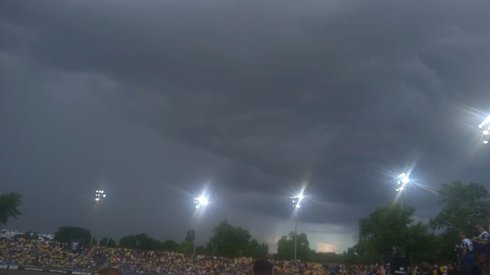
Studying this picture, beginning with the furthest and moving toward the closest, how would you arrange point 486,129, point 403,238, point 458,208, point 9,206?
1. point 9,206
2. point 458,208
3. point 403,238
4. point 486,129

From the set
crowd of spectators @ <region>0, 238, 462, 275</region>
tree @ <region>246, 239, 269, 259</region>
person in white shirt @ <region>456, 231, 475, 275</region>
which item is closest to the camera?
person in white shirt @ <region>456, 231, 475, 275</region>

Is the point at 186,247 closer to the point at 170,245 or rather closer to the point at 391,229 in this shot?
the point at 170,245

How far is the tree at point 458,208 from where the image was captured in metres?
55.8

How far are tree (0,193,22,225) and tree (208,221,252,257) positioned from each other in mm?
46831

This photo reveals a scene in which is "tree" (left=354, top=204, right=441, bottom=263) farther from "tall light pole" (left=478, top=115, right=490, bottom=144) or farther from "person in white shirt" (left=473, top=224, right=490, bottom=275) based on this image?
"person in white shirt" (left=473, top=224, right=490, bottom=275)

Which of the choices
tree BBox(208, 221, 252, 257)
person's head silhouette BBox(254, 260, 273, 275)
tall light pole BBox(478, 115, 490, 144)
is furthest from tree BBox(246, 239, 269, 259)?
person's head silhouette BBox(254, 260, 273, 275)

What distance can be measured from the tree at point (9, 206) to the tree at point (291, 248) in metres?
60.7

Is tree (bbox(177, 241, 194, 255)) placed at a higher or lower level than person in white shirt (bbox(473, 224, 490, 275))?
higher

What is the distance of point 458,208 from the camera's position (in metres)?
57.0

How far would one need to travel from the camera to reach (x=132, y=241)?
134375mm

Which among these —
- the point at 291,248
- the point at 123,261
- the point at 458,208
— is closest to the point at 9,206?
the point at 123,261

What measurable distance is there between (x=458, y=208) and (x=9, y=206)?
8357 cm

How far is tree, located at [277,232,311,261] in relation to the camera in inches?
4262

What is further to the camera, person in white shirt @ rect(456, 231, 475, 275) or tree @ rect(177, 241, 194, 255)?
tree @ rect(177, 241, 194, 255)
